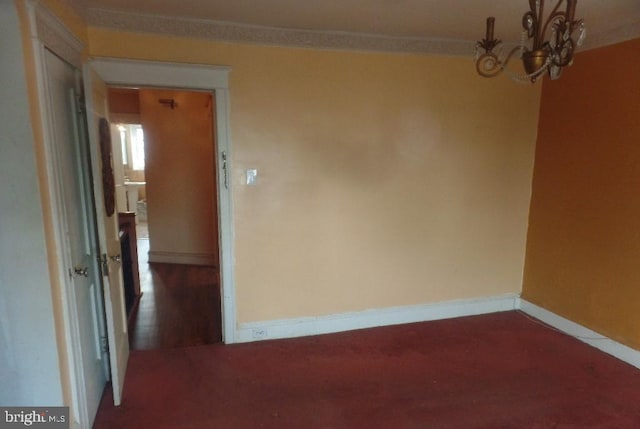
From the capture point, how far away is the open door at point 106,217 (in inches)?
79.6

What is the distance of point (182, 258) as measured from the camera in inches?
205

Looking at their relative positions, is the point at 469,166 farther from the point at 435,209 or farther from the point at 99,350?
the point at 99,350

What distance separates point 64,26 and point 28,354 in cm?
158

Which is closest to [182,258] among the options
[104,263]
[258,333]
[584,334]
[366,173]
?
[258,333]

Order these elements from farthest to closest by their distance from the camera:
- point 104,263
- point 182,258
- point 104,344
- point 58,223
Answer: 1. point 182,258
2. point 104,344
3. point 104,263
4. point 58,223

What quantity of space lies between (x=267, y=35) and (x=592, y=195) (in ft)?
8.91

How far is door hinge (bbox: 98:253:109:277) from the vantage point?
7.05 feet

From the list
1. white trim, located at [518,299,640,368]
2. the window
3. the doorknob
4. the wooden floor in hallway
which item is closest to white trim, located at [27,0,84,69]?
the doorknob

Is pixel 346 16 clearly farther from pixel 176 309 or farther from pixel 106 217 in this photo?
pixel 176 309

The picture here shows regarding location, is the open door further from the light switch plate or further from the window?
the window

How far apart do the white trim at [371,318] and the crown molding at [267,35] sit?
2126 millimetres

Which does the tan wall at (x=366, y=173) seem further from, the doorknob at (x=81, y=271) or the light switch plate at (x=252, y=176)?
the doorknob at (x=81, y=271)

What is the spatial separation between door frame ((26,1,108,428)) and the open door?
0.23m

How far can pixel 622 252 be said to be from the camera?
2746 millimetres
